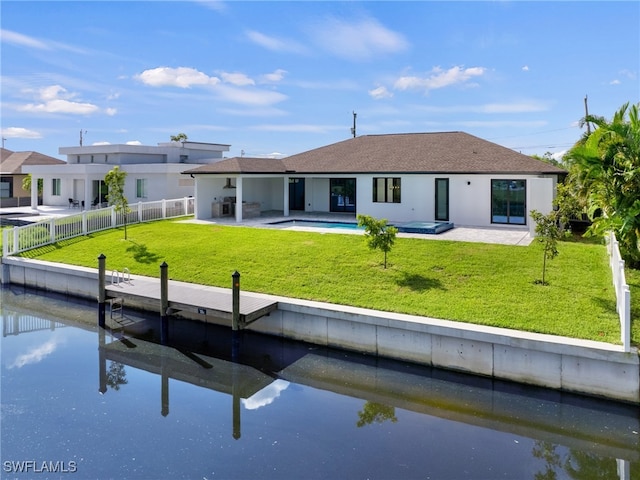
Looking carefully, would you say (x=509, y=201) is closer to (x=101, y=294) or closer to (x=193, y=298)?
(x=193, y=298)

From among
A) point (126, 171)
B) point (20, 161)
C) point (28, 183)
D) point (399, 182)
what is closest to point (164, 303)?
point (399, 182)

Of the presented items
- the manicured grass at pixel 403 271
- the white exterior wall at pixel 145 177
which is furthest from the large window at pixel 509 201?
the white exterior wall at pixel 145 177

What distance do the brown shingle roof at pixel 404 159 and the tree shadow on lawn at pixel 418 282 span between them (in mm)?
9031

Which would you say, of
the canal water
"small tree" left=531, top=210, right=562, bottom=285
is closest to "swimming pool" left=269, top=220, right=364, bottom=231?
"small tree" left=531, top=210, right=562, bottom=285

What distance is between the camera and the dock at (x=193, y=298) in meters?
11.7

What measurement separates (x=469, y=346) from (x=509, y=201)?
12.5 metres

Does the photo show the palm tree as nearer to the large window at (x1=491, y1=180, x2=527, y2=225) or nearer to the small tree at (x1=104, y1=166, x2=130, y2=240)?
the large window at (x1=491, y1=180, x2=527, y2=225)

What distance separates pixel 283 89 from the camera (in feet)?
104

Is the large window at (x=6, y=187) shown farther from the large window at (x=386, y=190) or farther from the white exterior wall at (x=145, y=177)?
the large window at (x=386, y=190)

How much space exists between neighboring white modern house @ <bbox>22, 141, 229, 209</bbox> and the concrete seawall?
69.7ft

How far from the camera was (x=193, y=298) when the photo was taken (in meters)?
12.8

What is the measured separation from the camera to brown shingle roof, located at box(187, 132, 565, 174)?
21.0 m

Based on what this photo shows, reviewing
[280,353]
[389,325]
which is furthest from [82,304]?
[389,325]

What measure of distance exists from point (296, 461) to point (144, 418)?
10.2ft
